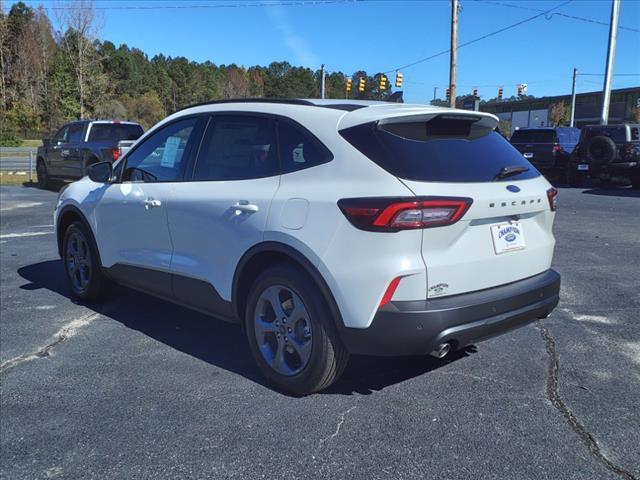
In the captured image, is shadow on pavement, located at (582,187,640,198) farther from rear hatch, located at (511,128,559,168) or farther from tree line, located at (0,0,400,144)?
tree line, located at (0,0,400,144)

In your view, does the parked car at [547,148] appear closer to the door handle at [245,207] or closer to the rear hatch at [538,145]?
the rear hatch at [538,145]

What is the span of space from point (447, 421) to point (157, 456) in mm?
1539

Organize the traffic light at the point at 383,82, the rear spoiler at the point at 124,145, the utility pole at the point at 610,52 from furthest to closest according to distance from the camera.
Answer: the traffic light at the point at 383,82 → the utility pole at the point at 610,52 → the rear spoiler at the point at 124,145

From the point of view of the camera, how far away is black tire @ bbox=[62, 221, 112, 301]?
17.1ft

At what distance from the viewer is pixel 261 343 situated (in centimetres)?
360

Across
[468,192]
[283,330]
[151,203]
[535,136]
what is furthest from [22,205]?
[535,136]

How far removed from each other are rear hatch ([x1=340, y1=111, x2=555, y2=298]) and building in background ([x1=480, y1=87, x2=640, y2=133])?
61.4 meters

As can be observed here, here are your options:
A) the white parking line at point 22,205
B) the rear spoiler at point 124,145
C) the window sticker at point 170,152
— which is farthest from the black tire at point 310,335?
the rear spoiler at point 124,145

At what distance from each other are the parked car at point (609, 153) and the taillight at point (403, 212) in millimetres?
15303

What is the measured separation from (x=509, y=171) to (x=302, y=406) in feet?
6.10

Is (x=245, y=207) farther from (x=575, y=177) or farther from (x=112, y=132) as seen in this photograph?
(x=575, y=177)

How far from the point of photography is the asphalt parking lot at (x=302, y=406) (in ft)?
8.98

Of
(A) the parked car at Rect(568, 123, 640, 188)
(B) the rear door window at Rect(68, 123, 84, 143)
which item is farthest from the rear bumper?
(A) the parked car at Rect(568, 123, 640, 188)

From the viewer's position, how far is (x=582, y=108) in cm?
7762
